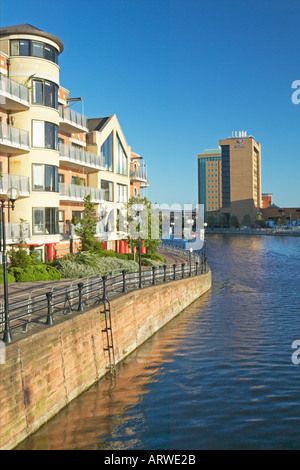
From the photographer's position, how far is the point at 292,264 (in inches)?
2251

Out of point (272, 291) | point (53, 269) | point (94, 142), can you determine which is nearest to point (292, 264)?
point (272, 291)

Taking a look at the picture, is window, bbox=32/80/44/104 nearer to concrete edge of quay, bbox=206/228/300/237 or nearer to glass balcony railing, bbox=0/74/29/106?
glass balcony railing, bbox=0/74/29/106

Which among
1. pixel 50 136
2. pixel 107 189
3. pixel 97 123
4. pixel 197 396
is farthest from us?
pixel 97 123

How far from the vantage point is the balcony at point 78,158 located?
1217 inches

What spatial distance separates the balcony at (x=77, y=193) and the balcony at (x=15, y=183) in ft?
15.0

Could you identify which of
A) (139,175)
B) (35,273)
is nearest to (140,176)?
(139,175)

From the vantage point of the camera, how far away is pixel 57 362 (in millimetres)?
11734

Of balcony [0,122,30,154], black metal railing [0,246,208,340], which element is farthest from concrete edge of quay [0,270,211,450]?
balcony [0,122,30,154]

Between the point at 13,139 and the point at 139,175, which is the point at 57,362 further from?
the point at 139,175

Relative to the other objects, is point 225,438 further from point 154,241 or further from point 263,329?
point 154,241

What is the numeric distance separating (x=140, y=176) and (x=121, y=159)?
5.50 meters

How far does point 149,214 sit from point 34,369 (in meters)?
28.9

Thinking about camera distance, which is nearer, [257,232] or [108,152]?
[108,152]

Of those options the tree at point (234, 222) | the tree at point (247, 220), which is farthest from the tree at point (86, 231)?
the tree at point (247, 220)
